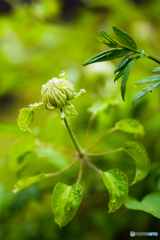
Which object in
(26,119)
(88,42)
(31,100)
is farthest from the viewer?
(31,100)

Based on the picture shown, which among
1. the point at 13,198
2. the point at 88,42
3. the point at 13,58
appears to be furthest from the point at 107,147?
the point at 13,58

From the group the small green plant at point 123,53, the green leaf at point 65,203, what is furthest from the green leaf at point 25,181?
the small green plant at point 123,53

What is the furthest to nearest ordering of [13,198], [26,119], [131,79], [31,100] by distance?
[31,100] → [131,79] → [13,198] → [26,119]

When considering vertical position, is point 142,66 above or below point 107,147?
above

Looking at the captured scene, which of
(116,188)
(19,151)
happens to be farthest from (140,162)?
(19,151)

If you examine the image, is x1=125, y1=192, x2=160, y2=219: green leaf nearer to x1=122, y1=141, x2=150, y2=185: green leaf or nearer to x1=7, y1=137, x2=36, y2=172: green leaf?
x1=122, y1=141, x2=150, y2=185: green leaf

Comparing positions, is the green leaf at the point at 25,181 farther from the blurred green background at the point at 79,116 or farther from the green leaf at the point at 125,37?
the green leaf at the point at 125,37

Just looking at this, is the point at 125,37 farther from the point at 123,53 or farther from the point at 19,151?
the point at 19,151

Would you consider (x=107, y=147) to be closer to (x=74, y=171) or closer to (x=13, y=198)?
(x=74, y=171)
